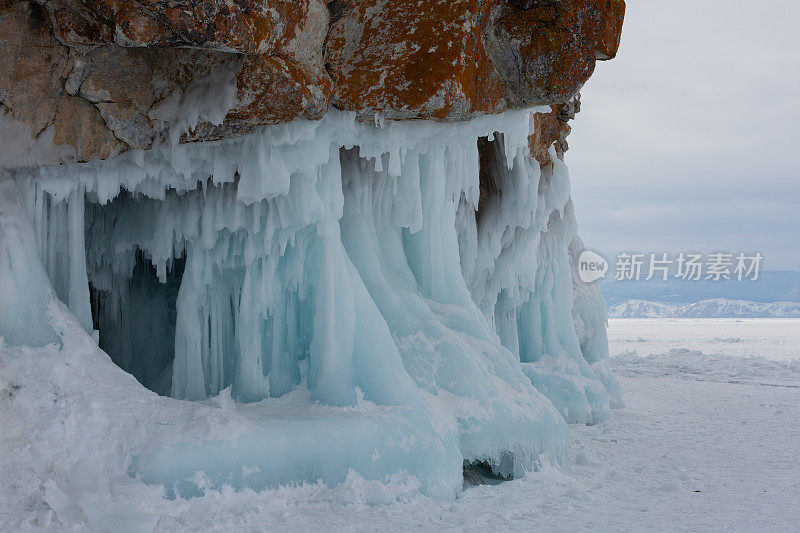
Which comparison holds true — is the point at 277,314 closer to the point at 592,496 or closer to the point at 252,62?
the point at 252,62

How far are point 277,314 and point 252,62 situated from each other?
7.36 feet

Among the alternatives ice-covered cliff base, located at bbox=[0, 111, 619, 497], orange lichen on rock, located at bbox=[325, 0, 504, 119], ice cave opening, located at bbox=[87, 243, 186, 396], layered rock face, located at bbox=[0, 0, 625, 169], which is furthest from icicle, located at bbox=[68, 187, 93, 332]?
orange lichen on rock, located at bbox=[325, 0, 504, 119]

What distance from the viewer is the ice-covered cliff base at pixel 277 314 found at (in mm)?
4605

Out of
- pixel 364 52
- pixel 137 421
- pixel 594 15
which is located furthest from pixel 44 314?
pixel 594 15

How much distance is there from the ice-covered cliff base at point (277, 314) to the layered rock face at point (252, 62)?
27cm

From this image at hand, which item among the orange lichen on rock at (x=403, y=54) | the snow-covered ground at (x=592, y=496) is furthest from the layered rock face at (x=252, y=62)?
the snow-covered ground at (x=592, y=496)

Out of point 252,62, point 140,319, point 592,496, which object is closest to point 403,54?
point 252,62

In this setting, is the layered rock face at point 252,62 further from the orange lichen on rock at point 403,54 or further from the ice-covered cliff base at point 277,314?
the ice-covered cliff base at point 277,314

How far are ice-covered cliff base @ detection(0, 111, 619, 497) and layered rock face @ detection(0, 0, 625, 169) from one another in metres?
0.27

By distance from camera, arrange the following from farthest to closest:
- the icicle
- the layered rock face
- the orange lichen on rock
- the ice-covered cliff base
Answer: the icicle < the orange lichen on rock < the ice-covered cliff base < the layered rock face

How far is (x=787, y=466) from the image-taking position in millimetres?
6531

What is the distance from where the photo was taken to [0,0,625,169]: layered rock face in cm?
438

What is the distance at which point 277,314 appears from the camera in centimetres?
584

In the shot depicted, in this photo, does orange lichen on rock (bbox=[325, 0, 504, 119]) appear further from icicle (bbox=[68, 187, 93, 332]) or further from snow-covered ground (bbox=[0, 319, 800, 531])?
snow-covered ground (bbox=[0, 319, 800, 531])
